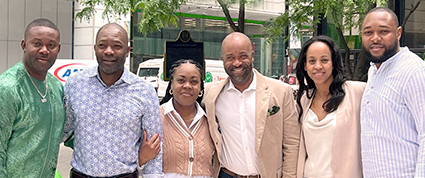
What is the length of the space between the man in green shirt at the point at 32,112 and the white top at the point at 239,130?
4.67ft

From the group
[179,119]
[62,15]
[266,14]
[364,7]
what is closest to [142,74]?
[62,15]

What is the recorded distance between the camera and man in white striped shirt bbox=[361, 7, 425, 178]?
10.0ft

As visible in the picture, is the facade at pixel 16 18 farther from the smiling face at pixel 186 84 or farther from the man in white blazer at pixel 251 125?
the man in white blazer at pixel 251 125

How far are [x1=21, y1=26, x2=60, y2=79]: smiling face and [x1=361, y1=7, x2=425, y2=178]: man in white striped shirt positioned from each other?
95.5 inches

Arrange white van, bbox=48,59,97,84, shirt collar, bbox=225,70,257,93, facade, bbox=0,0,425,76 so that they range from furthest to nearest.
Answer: facade, bbox=0,0,425,76, white van, bbox=48,59,97,84, shirt collar, bbox=225,70,257,93

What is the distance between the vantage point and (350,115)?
12.1ft

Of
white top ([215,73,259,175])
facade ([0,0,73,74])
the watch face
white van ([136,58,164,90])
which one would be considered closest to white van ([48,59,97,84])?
facade ([0,0,73,74])

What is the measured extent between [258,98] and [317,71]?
58cm

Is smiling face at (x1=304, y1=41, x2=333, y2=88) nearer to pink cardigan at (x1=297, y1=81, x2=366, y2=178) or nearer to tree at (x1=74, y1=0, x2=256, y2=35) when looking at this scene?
pink cardigan at (x1=297, y1=81, x2=366, y2=178)

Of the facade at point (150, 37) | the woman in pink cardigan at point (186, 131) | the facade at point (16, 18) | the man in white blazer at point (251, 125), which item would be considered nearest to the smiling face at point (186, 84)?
the woman in pink cardigan at point (186, 131)

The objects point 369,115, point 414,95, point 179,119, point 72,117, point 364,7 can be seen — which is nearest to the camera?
point 414,95

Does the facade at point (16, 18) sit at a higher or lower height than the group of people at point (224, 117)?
higher

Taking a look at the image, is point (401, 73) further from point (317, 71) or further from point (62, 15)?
point (62, 15)

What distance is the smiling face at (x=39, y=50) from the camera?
3.31 metres
